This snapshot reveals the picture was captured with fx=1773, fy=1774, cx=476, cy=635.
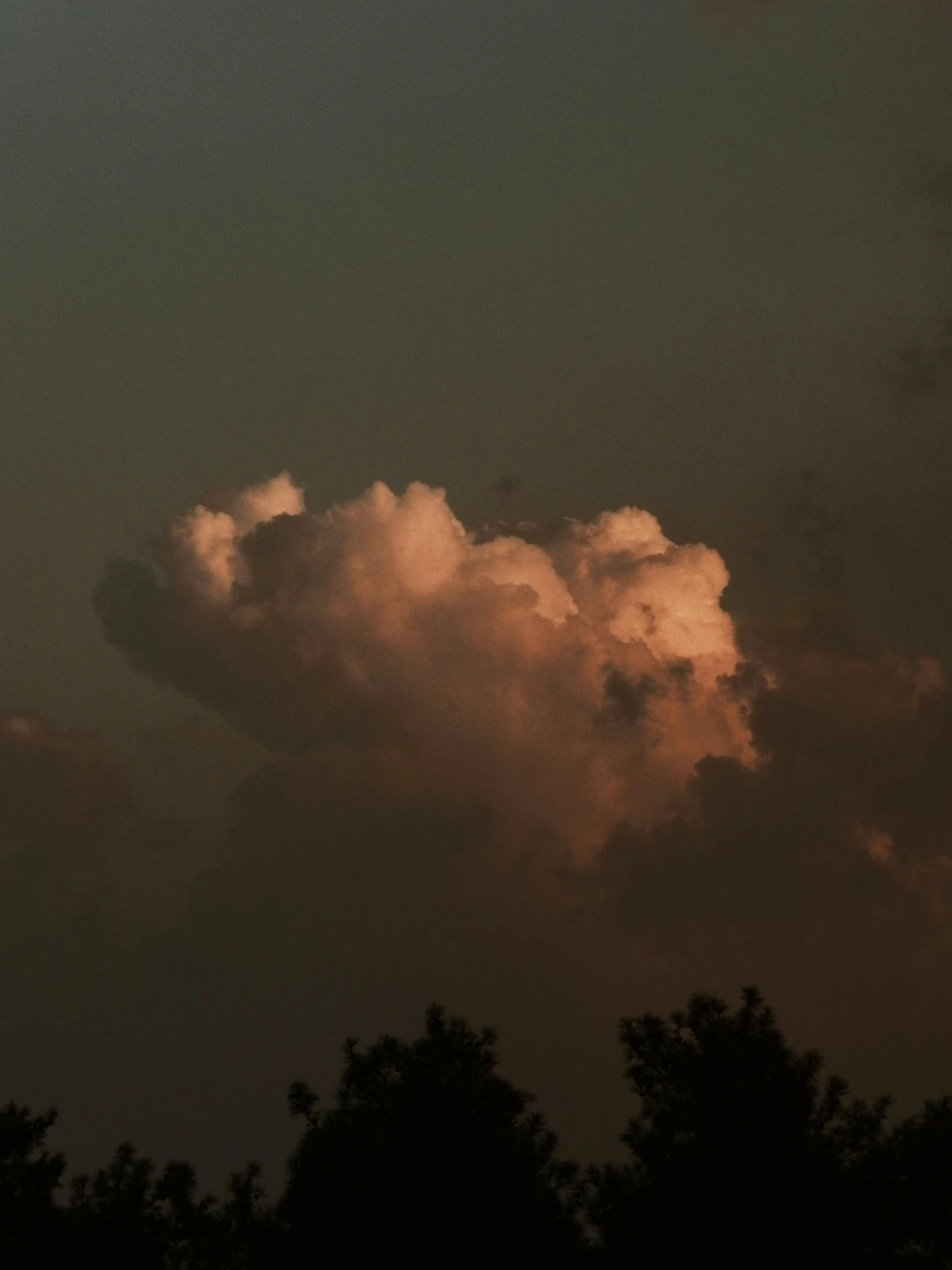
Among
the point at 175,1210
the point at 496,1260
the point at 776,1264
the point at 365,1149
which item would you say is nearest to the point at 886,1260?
the point at 776,1264

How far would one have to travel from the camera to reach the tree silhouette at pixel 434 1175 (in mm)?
41688

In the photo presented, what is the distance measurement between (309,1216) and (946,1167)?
1686 centimetres

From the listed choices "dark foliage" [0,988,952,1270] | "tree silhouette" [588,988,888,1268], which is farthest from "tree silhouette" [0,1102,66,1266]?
"tree silhouette" [588,988,888,1268]

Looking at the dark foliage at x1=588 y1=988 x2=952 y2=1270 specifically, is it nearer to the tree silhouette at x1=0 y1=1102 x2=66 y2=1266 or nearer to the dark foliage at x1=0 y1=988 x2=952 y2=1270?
the dark foliage at x1=0 y1=988 x2=952 y2=1270

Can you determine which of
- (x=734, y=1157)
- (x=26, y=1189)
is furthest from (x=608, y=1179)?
(x=26, y=1189)

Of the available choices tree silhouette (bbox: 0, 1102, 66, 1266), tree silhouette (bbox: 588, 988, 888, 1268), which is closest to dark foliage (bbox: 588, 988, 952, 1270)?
tree silhouette (bbox: 588, 988, 888, 1268)

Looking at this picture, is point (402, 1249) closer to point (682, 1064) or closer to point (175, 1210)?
point (682, 1064)

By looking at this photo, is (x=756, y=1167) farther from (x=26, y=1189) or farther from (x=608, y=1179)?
(x=26, y=1189)

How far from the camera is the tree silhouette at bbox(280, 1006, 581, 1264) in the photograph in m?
41.7

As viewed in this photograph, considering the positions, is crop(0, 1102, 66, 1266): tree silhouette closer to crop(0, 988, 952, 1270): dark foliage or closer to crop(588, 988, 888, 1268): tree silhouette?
crop(0, 988, 952, 1270): dark foliage

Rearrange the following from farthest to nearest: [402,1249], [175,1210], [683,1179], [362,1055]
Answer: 1. [175,1210]
2. [362,1055]
3. [683,1179]
4. [402,1249]

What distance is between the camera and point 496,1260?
4169cm

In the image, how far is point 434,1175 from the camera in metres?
42.5

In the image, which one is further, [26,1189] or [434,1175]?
[26,1189]
